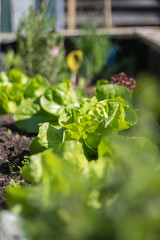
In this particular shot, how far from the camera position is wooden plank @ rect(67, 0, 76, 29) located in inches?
352

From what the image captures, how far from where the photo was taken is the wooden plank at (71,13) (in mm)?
8938

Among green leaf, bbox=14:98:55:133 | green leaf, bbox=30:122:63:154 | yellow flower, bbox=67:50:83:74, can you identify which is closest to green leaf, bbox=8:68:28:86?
green leaf, bbox=14:98:55:133

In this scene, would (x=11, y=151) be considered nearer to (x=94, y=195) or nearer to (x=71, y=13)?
(x=94, y=195)

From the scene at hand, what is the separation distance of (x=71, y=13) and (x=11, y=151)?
6975 millimetres

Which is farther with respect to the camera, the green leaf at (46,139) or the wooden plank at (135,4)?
the wooden plank at (135,4)

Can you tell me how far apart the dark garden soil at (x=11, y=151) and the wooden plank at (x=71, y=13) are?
20.3 feet

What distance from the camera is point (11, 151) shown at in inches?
98.4

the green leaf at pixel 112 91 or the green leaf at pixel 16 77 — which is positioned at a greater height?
the green leaf at pixel 112 91

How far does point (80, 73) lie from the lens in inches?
263

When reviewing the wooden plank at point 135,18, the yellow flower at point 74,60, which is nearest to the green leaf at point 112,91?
the yellow flower at point 74,60

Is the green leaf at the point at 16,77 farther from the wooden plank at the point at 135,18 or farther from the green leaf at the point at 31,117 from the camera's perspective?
the wooden plank at the point at 135,18

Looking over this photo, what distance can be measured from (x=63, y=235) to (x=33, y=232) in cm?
8

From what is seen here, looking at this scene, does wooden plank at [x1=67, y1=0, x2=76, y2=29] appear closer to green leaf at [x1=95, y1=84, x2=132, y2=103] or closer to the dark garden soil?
the dark garden soil

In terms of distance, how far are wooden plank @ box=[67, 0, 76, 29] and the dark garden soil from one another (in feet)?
20.3
